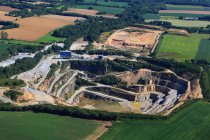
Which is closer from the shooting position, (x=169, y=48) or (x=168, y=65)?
(x=168, y=65)

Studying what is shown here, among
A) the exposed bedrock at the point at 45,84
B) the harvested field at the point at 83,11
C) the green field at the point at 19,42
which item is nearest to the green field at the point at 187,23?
the harvested field at the point at 83,11

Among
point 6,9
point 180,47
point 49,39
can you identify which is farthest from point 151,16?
point 6,9

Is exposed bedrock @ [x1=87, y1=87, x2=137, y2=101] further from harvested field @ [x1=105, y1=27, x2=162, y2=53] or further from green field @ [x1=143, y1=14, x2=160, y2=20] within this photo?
green field @ [x1=143, y1=14, x2=160, y2=20]

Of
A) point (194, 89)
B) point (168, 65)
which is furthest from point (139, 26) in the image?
point (194, 89)

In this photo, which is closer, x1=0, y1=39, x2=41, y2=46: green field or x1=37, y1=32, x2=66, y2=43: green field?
x1=0, y1=39, x2=41, y2=46: green field

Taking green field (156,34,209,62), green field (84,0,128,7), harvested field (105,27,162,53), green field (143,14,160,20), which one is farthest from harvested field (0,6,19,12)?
green field (156,34,209,62)

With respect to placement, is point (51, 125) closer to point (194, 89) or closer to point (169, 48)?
point (194, 89)
